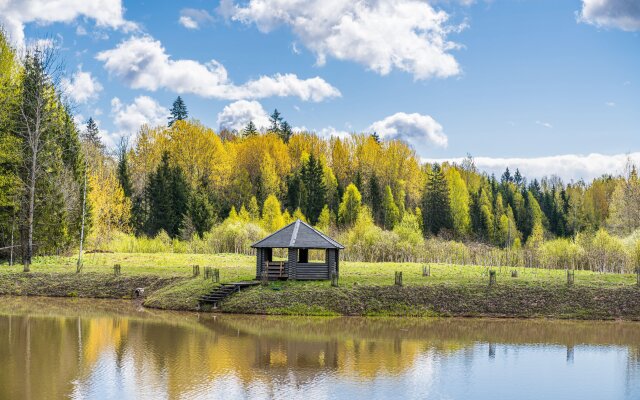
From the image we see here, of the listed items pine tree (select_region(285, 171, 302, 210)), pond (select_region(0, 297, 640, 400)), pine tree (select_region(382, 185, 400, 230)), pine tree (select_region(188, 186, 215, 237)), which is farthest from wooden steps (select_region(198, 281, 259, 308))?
pine tree (select_region(382, 185, 400, 230))

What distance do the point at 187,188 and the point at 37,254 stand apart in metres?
28.5

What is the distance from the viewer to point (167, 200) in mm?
76750

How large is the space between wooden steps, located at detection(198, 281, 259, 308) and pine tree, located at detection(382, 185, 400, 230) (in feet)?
184

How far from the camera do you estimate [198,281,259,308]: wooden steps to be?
33.2 m

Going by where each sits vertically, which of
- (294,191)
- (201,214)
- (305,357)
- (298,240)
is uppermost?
(294,191)

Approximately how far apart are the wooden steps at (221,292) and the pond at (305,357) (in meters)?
2.26

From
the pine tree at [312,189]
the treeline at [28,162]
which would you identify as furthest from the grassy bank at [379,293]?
the pine tree at [312,189]

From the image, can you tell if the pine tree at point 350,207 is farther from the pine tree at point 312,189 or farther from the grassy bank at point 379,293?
the grassy bank at point 379,293

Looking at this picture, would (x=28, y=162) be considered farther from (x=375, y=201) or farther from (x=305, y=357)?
(x=375, y=201)

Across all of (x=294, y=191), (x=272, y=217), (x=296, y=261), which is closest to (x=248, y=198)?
(x=294, y=191)

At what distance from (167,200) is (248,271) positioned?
37899 mm

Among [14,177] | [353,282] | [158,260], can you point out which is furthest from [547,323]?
[14,177]

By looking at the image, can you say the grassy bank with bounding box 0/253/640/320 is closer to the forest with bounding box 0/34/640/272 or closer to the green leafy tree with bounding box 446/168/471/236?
the forest with bounding box 0/34/640/272

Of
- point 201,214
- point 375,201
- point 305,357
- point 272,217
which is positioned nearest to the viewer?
point 305,357
